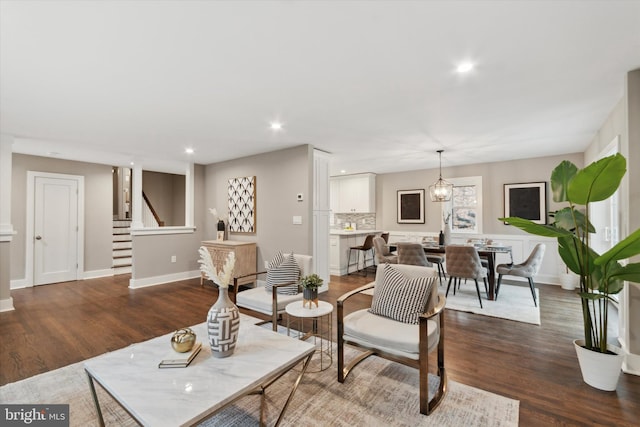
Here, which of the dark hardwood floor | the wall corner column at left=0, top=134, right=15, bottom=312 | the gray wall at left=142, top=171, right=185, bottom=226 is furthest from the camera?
the gray wall at left=142, top=171, right=185, bottom=226

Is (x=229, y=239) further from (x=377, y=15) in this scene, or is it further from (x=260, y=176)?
→ (x=377, y=15)

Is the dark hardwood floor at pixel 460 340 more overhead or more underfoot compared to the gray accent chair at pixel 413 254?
more underfoot

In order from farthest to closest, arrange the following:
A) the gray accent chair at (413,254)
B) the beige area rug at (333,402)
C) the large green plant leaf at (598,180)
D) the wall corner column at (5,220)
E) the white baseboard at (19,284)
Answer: the white baseboard at (19,284) < the gray accent chair at (413,254) < the wall corner column at (5,220) < the large green plant leaf at (598,180) < the beige area rug at (333,402)

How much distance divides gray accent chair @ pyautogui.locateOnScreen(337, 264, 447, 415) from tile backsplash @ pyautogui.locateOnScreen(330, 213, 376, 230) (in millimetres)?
5392

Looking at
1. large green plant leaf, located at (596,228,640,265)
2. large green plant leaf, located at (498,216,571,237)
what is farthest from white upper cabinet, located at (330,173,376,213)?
large green plant leaf, located at (596,228,640,265)

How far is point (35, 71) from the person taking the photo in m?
2.32

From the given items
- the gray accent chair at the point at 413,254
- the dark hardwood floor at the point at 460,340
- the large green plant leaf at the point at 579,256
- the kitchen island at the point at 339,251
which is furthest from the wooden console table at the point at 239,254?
the large green plant leaf at the point at 579,256

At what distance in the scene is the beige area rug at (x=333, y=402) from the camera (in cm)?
183

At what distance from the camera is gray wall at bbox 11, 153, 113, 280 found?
5.27 meters

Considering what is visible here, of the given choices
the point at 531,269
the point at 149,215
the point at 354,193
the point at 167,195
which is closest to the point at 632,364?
the point at 531,269

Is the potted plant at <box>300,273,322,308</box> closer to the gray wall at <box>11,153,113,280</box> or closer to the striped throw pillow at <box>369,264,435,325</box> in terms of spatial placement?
the striped throw pillow at <box>369,264,435,325</box>

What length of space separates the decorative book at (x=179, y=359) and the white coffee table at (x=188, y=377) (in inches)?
1.0

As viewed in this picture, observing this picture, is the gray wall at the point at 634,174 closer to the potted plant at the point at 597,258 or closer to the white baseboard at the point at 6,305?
the potted plant at the point at 597,258

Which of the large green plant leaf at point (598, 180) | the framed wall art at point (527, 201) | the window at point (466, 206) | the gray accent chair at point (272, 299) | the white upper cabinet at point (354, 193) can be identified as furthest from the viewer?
the white upper cabinet at point (354, 193)
